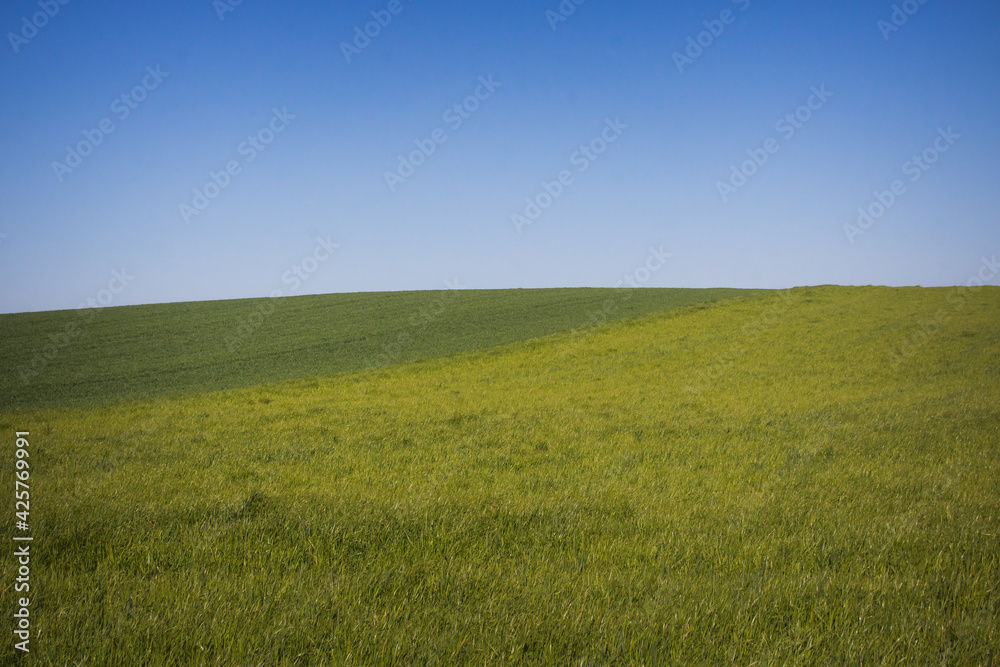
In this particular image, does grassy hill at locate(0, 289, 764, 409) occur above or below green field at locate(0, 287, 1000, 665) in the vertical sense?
above

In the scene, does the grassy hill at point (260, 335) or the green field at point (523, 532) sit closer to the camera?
the green field at point (523, 532)

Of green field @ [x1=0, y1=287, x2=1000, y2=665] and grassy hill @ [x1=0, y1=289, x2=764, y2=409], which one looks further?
grassy hill @ [x1=0, y1=289, x2=764, y2=409]

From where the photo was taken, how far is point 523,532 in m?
4.98

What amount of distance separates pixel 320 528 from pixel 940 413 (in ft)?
42.8

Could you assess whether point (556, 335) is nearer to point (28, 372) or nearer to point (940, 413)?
point (940, 413)

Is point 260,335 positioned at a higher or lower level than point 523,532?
higher

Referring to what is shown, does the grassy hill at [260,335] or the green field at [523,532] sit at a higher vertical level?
the grassy hill at [260,335]

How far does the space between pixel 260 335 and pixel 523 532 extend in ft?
127

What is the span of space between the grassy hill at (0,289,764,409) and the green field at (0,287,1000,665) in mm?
13464

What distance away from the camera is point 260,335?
130 feet

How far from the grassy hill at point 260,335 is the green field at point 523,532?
13464 mm

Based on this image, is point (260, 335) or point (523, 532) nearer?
point (523, 532)

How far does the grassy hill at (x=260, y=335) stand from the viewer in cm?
2706

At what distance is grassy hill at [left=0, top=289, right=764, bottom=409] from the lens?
27.1 m
